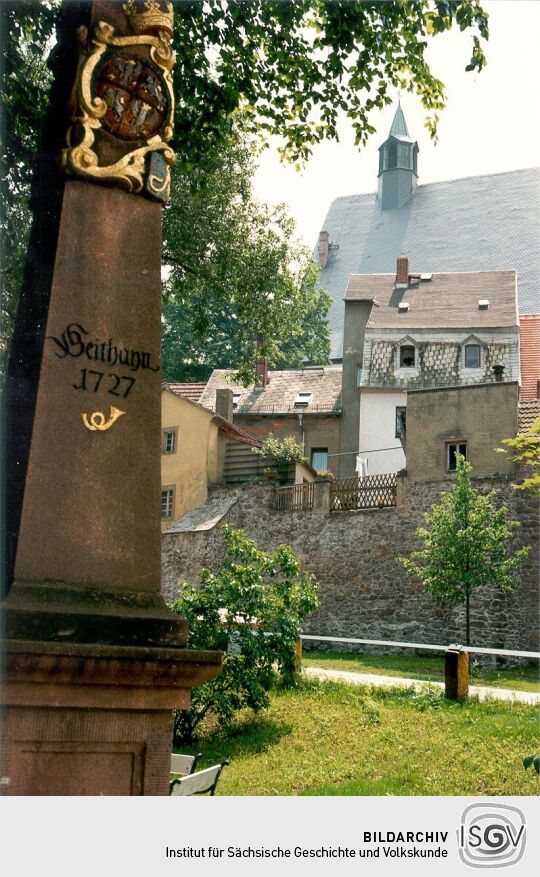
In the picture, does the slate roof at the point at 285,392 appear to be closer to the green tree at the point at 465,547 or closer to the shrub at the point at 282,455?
the shrub at the point at 282,455

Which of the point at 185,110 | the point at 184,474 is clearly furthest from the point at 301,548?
the point at 185,110

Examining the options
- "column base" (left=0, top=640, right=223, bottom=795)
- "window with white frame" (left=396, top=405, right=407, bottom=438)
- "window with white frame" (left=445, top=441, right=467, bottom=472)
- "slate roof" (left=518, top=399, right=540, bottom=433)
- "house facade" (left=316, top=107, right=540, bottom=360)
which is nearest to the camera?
"column base" (left=0, top=640, right=223, bottom=795)

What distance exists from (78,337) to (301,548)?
85.2ft

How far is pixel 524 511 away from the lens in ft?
90.9

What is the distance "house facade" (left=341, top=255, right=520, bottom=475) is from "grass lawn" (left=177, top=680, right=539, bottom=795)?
74.3 feet

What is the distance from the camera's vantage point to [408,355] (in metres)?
40.1

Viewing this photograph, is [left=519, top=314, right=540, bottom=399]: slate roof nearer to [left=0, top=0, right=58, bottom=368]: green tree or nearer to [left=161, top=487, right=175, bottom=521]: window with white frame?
[left=161, top=487, right=175, bottom=521]: window with white frame

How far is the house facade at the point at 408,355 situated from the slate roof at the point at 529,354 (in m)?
2.02

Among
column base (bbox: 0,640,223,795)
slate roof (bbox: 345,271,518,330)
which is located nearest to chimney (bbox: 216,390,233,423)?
slate roof (bbox: 345,271,518,330)

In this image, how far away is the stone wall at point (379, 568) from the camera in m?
27.0

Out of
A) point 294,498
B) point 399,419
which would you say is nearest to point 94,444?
point 294,498

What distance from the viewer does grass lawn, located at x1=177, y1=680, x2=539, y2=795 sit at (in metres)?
10.7
